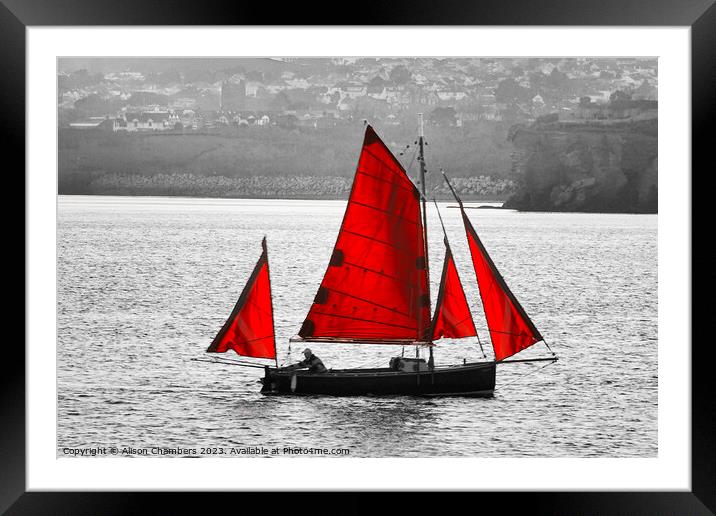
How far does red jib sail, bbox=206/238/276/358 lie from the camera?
2038cm

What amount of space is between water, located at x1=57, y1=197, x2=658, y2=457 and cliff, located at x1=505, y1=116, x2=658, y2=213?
22.7 inches

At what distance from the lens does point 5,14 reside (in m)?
14.5

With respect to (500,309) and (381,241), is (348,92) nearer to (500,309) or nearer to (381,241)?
(381,241)

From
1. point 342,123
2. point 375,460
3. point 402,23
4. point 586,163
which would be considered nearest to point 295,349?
point 342,123

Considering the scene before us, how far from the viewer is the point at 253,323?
822 inches

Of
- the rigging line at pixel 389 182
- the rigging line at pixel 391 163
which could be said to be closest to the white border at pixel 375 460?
the rigging line at pixel 391 163

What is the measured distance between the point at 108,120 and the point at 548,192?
33.1 ft

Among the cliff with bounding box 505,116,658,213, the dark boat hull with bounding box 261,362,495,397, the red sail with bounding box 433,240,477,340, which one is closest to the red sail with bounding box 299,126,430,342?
the red sail with bounding box 433,240,477,340

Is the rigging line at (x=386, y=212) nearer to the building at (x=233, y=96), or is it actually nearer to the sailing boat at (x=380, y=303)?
the sailing boat at (x=380, y=303)

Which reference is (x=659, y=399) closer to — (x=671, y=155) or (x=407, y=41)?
(x=671, y=155)

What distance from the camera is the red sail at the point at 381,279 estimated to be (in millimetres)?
21438

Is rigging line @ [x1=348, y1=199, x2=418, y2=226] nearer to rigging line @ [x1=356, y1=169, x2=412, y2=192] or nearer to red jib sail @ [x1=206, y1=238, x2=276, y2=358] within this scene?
rigging line @ [x1=356, y1=169, x2=412, y2=192]

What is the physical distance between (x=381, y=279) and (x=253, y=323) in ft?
9.22

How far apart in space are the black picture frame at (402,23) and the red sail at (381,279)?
7.15m
